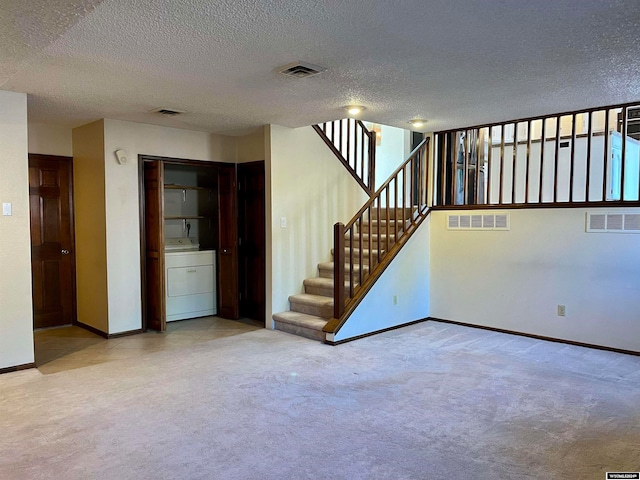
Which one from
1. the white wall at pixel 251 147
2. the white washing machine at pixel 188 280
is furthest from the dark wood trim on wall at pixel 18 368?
the white wall at pixel 251 147

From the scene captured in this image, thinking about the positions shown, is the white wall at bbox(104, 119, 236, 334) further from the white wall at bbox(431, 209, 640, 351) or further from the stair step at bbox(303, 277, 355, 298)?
the white wall at bbox(431, 209, 640, 351)

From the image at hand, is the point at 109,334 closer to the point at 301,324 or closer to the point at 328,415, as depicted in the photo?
the point at 301,324

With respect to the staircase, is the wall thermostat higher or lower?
higher

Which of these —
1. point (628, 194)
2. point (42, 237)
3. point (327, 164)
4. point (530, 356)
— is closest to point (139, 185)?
point (42, 237)

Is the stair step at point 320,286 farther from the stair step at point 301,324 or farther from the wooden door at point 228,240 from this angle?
the wooden door at point 228,240

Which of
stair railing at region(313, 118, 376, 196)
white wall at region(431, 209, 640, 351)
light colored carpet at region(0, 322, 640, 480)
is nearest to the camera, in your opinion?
light colored carpet at region(0, 322, 640, 480)

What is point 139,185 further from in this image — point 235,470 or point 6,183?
point 235,470

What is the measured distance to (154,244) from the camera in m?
5.31

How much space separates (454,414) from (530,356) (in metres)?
1.74

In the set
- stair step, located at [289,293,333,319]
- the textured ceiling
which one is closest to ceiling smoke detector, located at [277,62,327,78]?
the textured ceiling

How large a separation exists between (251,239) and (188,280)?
0.96m

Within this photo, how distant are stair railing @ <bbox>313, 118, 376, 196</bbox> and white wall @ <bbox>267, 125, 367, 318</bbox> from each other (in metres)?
0.20

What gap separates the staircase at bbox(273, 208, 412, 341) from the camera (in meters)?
5.07

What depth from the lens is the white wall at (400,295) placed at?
5105 millimetres
